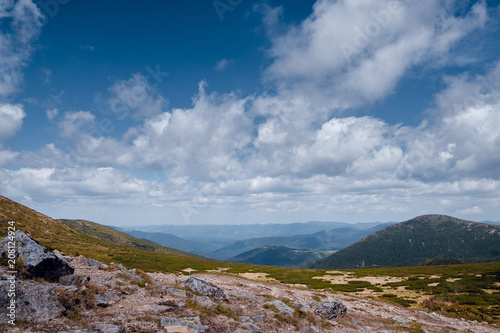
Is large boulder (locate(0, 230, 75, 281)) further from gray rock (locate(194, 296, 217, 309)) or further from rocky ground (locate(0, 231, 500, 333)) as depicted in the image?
gray rock (locate(194, 296, 217, 309))

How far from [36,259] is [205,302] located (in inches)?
482

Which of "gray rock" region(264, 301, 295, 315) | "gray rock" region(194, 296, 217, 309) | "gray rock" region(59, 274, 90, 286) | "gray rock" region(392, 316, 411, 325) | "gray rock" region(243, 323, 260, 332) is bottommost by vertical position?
"gray rock" region(392, 316, 411, 325)

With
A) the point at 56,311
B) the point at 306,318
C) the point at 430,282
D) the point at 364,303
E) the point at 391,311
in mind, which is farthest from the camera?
the point at 430,282

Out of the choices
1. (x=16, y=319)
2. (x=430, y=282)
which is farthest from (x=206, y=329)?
(x=430, y=282)

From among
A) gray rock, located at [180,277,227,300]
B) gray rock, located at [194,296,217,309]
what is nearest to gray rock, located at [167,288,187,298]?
gray rock, located at [194,296,217,309]

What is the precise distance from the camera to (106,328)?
1220cm

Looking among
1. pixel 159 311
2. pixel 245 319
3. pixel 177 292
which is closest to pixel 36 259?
pixel 159 311

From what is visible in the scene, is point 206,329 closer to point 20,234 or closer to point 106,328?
point 106,328

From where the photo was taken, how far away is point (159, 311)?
627 inches

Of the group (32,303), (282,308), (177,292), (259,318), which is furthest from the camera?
(282,308)

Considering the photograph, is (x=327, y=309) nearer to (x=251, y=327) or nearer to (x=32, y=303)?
(x=251, y=327)

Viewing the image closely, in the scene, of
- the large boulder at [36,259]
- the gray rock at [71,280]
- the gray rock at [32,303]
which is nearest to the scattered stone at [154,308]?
the gray rock at [32,303]

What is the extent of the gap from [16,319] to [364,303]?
36302 mm

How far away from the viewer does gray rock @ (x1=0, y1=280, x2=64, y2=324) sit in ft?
39.7
